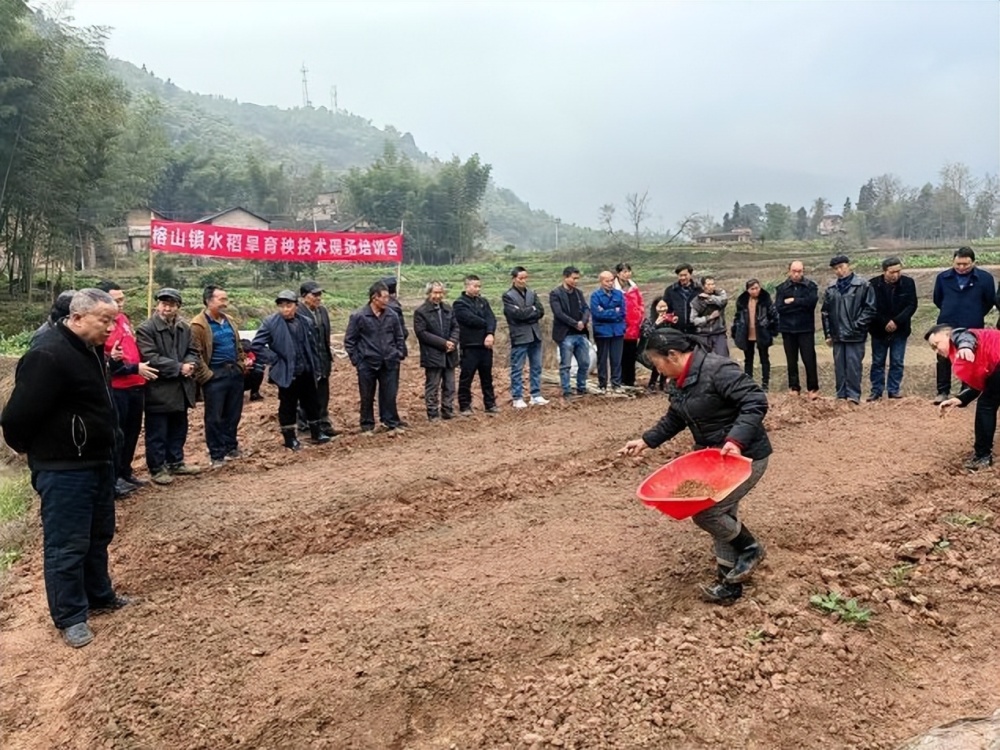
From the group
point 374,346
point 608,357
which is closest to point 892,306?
point 608,357

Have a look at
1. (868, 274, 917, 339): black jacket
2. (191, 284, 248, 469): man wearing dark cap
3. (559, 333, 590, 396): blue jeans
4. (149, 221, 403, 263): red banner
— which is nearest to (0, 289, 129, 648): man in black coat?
(191, 284, 248, 469): man wearing dark cap

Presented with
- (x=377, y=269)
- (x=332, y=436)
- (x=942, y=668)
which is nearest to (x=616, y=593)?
(x=942, y=668)

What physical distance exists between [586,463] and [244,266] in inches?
1367

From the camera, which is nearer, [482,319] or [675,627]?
[675,627]

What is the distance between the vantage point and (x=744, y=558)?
378cm

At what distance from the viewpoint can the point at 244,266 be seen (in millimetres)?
37625

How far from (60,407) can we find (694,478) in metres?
3.17

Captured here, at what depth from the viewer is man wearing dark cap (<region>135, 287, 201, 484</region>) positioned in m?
5.92

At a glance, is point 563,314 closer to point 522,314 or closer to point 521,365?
point 522,314

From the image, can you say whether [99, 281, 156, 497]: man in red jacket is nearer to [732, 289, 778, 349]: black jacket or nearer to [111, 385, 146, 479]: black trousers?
[111, 385, 146, 479]: black trousers

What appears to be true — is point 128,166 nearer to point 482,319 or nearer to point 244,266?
point 244,266

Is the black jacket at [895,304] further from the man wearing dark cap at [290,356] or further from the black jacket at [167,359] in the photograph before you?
the black jacket at [167,359]

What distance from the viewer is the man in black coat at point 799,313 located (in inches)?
330

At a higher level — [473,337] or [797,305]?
[797,305]
